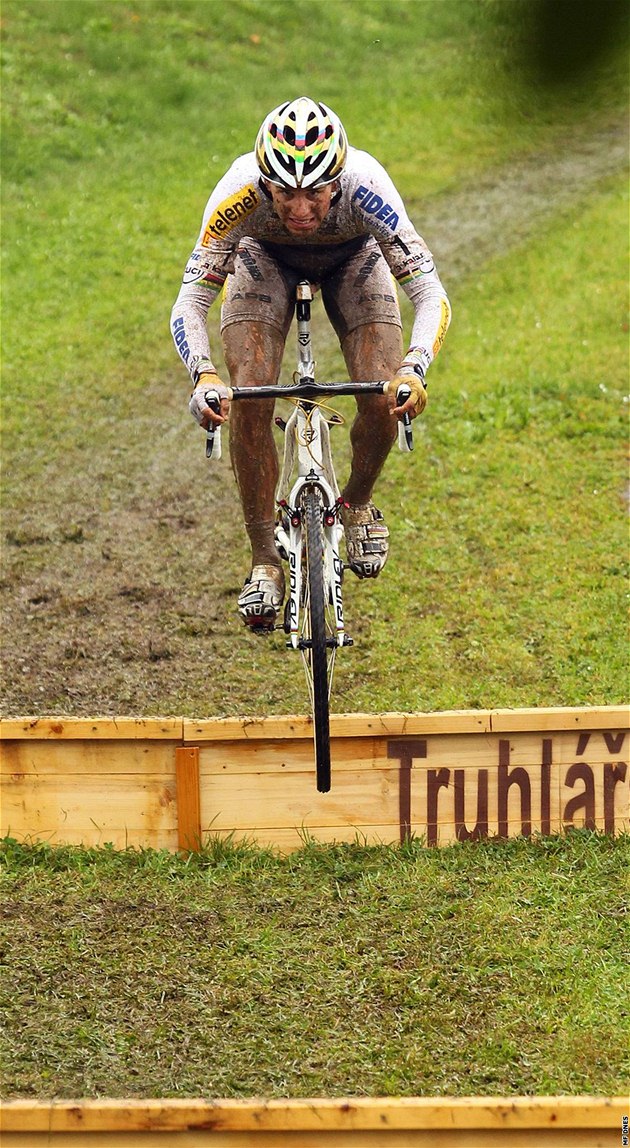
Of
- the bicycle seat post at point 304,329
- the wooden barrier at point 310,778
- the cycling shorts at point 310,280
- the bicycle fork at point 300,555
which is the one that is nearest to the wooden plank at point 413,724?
the wooden barrier at point 310,778

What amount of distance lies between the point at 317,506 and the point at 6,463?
773 centimetres

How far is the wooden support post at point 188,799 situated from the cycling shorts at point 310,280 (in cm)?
238

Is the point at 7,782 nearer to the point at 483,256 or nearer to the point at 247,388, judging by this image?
the point at 247,388

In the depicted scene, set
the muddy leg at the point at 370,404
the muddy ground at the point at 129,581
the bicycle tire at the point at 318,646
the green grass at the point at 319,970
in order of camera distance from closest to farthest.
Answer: the green grass at the point at 319,970, the bicycle tire at the point at 318,646, the muddy leg at the point at 370,404, the muddy ground at the point at 129,581

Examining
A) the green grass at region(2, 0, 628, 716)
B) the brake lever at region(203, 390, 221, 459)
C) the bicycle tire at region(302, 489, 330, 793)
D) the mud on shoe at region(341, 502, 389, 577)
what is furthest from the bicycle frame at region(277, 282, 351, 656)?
the green grass at region(2, 0, 628, 716)

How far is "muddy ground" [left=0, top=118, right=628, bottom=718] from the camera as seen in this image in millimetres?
9281

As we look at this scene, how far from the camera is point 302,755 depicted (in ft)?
23.0

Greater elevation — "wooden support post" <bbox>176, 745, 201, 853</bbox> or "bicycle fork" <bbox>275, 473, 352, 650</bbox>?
"bicycle fork" <bbox>275, 473, 352, 650</bbox>

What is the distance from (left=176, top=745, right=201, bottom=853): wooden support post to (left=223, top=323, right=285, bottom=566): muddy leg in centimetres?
114

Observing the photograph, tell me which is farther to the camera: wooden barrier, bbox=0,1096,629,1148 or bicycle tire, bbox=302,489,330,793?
bicycle tire, bbox=302,489,330,793

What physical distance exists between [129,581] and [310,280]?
4784 mm

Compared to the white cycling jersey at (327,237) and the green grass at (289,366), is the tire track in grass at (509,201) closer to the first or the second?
the green grass at (289,366)

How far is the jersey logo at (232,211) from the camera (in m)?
6.28

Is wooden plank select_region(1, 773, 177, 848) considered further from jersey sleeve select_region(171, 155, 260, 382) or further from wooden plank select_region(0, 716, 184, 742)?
jersey sleeve select_region(171, 155, 260, 382)
